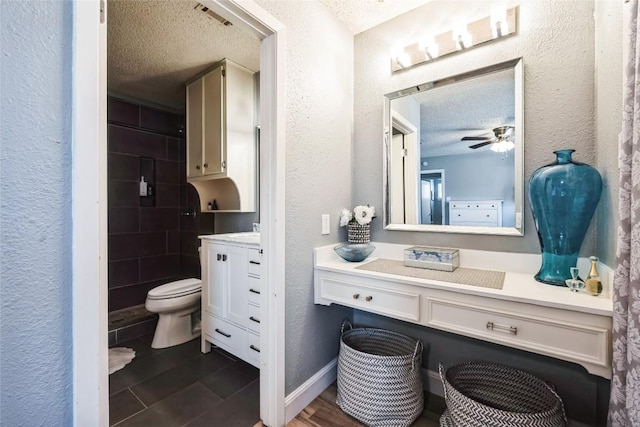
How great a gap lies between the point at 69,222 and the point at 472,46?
195 centimetres

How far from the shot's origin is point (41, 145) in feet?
2.22

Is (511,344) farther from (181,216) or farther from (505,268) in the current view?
(181,216)

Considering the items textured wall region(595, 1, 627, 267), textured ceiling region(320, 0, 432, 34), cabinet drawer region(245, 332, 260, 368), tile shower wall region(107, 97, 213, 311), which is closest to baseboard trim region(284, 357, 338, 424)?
cabinet drawer region(245, 332, 260, 368)

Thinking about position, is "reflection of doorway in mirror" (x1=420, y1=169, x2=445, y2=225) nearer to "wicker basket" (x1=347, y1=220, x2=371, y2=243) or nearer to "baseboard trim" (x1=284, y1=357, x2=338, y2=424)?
"wicker basket" (x1=347, y1=220, x2=371, y2=243)

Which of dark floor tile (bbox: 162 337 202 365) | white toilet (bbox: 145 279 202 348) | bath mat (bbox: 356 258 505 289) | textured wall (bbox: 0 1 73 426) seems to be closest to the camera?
textured wall (bbox: 0 1 73 426)

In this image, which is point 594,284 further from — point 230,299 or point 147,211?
point 147,211

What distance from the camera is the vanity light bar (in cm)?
139

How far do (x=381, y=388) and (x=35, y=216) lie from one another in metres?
1.51

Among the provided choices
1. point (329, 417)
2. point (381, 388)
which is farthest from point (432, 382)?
point (329, 417)

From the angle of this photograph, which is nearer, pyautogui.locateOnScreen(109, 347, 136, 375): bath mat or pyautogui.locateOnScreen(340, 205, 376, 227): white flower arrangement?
pyautogui.locateOnScreen(340, 205, 376, 227): white flower arrangement

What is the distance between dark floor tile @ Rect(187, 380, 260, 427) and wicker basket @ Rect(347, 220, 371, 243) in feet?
3.68

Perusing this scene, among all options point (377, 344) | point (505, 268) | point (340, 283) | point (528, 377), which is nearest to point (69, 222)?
point (340, 283)

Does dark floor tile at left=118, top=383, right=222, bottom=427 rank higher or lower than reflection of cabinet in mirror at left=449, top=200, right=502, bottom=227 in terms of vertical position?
lower

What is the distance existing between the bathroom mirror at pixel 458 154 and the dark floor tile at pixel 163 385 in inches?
66.8
